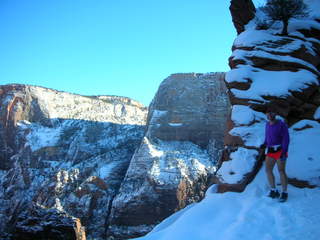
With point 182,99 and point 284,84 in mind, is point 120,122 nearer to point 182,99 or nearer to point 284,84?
point 182,99

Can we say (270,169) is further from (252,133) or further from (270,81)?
(270,81)

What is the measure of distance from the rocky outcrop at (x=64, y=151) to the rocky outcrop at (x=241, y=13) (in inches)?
2989

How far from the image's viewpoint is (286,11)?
1488 centimetres

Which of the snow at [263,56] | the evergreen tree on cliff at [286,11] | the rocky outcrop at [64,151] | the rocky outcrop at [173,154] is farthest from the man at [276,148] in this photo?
the rocky outcrop at [64,151]

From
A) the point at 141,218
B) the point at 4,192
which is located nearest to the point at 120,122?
the point at 4,192

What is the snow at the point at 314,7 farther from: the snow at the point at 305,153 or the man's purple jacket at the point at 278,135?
the man's purple jacket at the point at 278,135

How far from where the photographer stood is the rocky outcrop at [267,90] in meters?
11.9

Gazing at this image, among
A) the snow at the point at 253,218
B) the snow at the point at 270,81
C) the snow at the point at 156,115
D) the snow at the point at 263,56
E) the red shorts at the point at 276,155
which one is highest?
the snow at the point at 263,56

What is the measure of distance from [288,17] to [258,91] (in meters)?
3.64

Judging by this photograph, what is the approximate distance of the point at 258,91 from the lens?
13.5 m

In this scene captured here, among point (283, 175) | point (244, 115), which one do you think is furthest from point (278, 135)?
point (244, 115)

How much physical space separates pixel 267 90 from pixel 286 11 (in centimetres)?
362

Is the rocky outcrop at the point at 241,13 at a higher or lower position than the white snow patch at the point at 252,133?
higher

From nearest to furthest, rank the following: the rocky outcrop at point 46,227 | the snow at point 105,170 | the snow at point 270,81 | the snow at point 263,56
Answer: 1. the snow at point 270,81
2. the snow at point 263,56
3. the rocky outcrop at point 46,227
4. the snow at point 105,170
